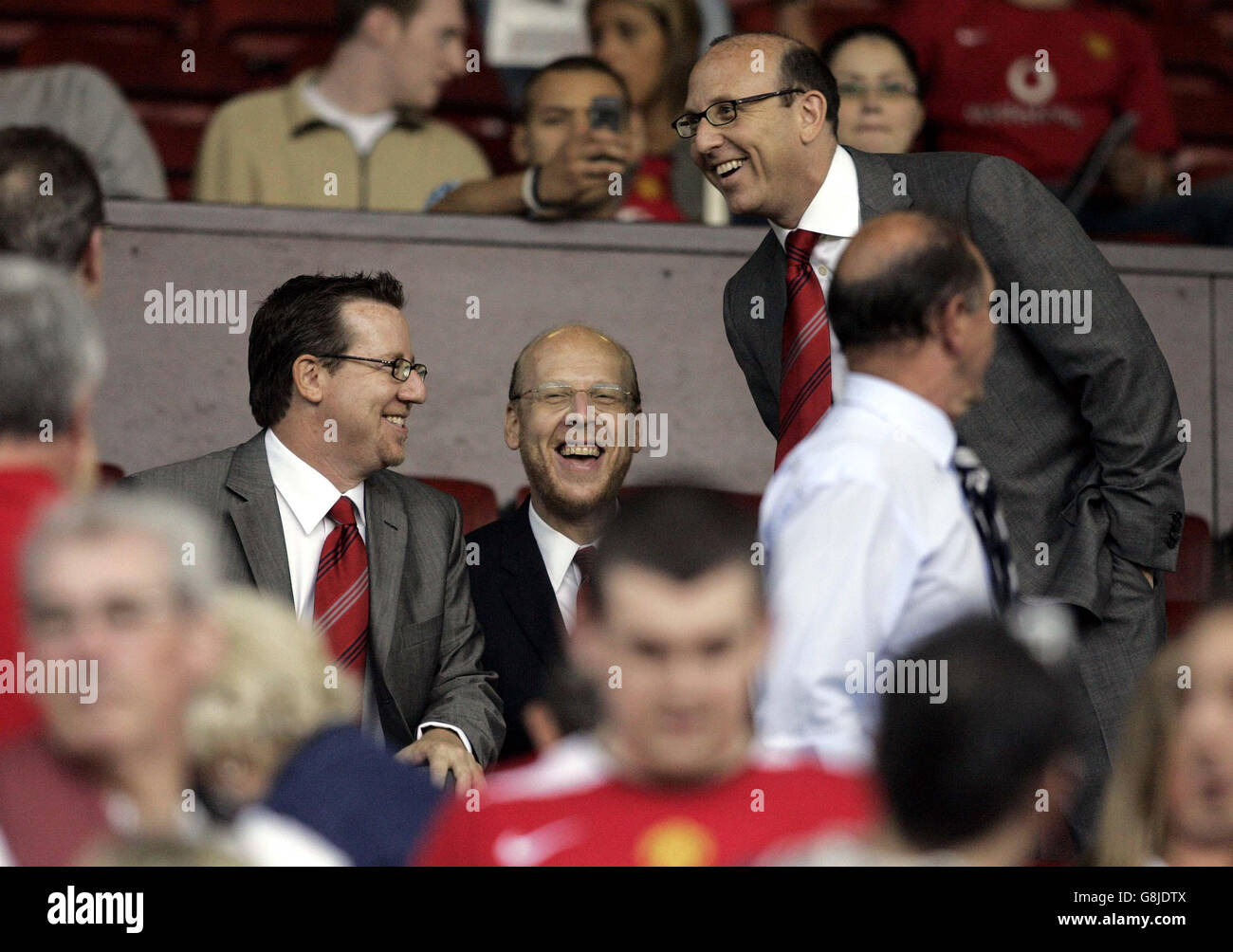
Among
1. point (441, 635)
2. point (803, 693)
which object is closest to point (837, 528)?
point (803, 693)

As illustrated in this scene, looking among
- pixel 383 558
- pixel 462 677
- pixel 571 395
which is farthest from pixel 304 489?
pixel 571 395

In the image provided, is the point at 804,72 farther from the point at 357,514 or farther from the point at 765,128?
the point at 357,514

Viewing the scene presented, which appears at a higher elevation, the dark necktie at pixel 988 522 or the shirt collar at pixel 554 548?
the dark necktie at pixel 988 522

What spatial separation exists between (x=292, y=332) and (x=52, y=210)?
839 mm

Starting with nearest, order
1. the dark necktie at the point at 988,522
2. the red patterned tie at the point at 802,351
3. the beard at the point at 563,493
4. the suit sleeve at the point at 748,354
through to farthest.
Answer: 1. the dark necktie at the point at 988,522
2. the red patterned tie at the point at 802,351
3. the suit sleeve at the point at 748,354
4. the beard at the point at 563,493

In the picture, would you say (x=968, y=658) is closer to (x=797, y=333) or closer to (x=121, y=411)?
(x=797, y=333)

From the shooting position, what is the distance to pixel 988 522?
6.48ft

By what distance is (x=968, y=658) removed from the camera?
1.29 metres

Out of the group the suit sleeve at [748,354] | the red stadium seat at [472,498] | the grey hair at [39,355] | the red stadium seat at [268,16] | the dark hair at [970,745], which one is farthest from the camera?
the red stadium seat at [268,16]

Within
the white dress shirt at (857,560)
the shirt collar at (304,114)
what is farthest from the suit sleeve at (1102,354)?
the shirt collar at (304,114)

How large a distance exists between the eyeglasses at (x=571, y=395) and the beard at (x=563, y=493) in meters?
0.09

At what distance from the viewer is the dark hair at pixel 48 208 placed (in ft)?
6.46

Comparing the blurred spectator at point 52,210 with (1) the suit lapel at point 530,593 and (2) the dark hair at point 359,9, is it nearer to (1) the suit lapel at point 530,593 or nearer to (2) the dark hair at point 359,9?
(1) the suit lapel at point 530,593

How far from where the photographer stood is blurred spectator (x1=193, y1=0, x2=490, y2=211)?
13.3 ft
